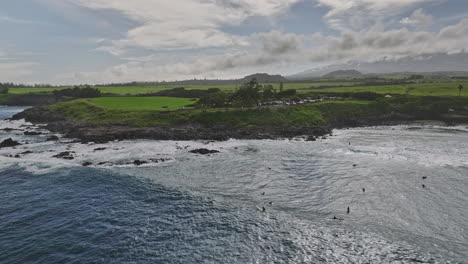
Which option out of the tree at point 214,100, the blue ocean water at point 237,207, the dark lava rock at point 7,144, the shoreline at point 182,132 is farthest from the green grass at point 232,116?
the blue ocean water at point 237,207

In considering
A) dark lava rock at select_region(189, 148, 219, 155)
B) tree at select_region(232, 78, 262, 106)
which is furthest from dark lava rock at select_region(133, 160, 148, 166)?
tree at select_region(232, 78, 262, 106)

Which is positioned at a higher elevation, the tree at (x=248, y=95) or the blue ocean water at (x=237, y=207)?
Answer: the tree at (x=248, y=95)

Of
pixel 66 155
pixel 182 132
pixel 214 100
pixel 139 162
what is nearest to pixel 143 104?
pixel 214 100

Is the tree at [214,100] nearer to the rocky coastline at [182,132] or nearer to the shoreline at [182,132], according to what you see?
the shoreline at [182,132]

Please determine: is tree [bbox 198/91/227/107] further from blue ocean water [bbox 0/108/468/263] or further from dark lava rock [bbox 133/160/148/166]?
dark lava rock [bbox 133/160/148/166]

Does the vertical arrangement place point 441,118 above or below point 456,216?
above

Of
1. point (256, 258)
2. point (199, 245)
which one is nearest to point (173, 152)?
point (199, 245)

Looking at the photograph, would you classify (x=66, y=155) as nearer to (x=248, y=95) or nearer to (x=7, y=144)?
(x=7, y=144)

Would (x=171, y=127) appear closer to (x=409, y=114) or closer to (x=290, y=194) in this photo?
(x=290, y=194)
